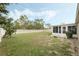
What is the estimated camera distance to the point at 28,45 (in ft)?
13.0

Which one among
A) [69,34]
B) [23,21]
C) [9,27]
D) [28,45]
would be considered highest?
[23,21]

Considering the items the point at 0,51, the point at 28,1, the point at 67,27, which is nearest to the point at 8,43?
the point at 0,51

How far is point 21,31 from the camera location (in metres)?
3.94

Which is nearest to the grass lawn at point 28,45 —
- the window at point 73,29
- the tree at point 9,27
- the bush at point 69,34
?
the tree at point 9,27

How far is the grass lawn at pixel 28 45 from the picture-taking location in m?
3.92

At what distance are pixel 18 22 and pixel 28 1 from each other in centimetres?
43

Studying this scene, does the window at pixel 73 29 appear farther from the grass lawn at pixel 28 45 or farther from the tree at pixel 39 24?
the tree at pixel 39 24

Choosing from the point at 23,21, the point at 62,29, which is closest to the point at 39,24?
the point at 23,21

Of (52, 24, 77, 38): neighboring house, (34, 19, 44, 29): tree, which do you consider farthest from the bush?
(34, 19, 44, 29): tree

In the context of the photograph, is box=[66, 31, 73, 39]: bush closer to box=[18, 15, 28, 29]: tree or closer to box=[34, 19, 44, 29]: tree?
box=[34, 19, 44, 29]: tree

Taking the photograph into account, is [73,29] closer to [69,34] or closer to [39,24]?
[69,34]

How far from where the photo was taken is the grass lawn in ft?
12.9

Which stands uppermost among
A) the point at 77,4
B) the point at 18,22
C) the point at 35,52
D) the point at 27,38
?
the point at 77,4

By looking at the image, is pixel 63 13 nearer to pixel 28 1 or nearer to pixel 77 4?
pixel 77 4
